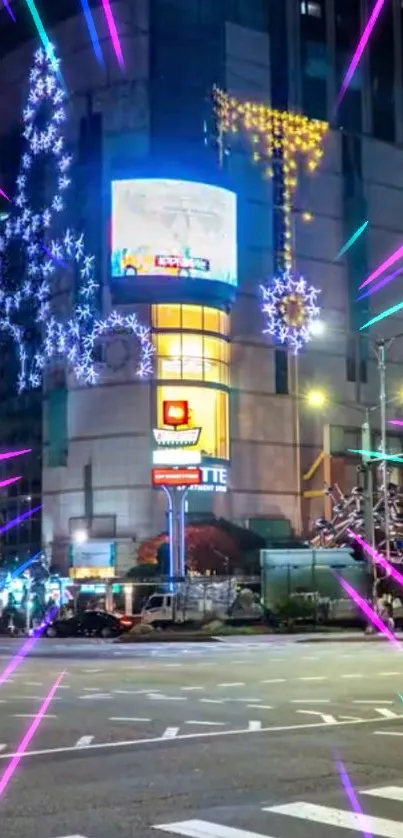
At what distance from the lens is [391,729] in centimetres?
1299

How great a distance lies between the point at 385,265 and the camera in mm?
72062

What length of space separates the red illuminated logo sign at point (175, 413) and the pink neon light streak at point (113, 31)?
22.8 meters

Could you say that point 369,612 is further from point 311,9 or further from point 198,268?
point 311,9

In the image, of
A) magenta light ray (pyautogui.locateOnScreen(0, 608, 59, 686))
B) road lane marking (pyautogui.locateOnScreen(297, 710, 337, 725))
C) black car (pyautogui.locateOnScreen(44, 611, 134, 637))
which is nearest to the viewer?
road lane marking (pyautogui.locateOnScreen(297, 710, 337, 725))

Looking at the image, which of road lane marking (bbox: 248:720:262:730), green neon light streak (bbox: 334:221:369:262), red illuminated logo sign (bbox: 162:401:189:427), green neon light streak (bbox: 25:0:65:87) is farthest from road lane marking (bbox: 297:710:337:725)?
green neon light streak (bbox: 25:0:65:87)

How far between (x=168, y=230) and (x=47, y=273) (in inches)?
357

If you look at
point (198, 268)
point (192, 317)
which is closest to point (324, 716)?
point (198, 268)

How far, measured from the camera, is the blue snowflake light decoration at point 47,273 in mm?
62344

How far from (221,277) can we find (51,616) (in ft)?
75.6

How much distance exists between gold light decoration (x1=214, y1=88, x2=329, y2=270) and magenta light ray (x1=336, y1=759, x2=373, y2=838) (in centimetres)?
5832

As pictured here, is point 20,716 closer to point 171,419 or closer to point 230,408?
point 171,419

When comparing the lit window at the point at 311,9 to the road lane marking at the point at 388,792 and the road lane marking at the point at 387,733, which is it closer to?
the road lane marking at the point at 387,733

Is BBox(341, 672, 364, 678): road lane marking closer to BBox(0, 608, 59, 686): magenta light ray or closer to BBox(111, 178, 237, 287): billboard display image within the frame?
BBox(0, 608, 59, 686): magenta light ray

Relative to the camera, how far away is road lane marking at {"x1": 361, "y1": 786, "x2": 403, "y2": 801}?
8539 mm
